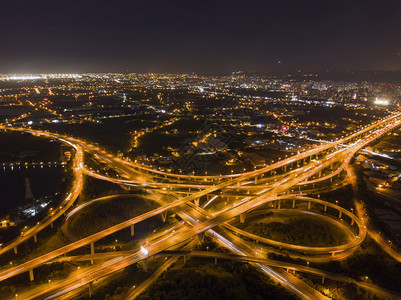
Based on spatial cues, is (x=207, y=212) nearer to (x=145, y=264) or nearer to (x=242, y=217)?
(x=242, y=217)

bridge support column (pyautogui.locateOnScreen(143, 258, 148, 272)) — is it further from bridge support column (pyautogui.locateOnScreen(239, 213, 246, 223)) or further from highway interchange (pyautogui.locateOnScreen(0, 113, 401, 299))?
bridge support column (pyautogui.locateOnScreen(239, 213, 246, 223))

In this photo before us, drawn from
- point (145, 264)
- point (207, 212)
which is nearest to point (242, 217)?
point (207, 212)

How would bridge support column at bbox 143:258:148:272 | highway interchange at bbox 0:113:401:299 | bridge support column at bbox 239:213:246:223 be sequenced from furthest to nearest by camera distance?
bridge support column at bbox 239:213:246:223, bridge support column at bbox 143:258:148:272, highway interchange at bbox 0:113:401:299

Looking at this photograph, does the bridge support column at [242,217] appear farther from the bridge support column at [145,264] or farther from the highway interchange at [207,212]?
the bridge support column at [145,264]

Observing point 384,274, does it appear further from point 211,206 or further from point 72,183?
point 72,183

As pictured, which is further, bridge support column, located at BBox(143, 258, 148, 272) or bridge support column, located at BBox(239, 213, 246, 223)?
bridge support column, located at BBox(239, 213, 246, 223)

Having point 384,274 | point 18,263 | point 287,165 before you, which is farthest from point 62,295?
point 287,165

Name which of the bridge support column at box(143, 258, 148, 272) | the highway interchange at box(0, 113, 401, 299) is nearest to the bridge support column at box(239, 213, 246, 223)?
the highway interchange at box(0, 113, 401, 299)

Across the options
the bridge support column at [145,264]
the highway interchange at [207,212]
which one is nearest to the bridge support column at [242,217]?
the highway interchange at [207,212]
